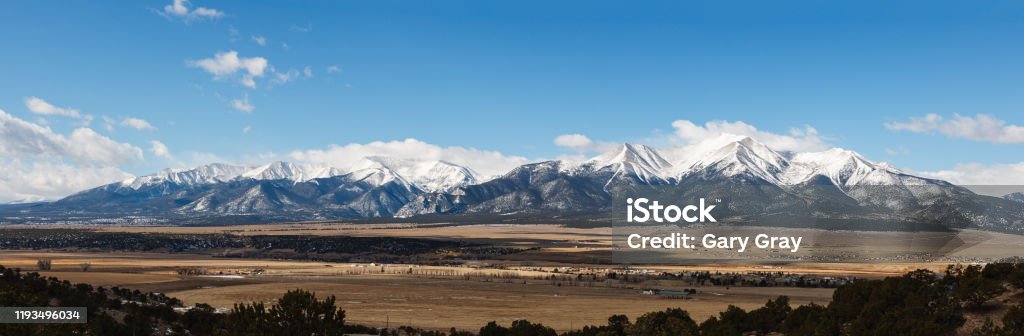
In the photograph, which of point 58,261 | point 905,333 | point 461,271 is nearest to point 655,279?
point 461,271

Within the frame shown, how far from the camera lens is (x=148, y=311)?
65000mm

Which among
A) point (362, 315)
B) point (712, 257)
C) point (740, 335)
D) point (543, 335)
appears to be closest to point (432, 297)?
point (362, 315)

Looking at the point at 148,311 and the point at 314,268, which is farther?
the point at 314,268

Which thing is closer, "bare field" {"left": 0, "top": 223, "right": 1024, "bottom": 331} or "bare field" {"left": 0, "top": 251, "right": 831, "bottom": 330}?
"bare field" {"left": 0, "top": 251, "right": 831, "bottom": 330}

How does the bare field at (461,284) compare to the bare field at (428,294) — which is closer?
the bare field at (428,294)

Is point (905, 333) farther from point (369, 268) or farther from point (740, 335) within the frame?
point (369, 268)

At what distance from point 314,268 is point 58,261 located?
6043cm

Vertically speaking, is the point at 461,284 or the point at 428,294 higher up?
the point at 461,284

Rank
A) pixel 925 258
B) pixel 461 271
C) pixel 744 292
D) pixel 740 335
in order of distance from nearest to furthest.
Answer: pixel 740 335
pixel 744 292
pixel 461 271
pixel 925 258

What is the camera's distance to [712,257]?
19150 cm

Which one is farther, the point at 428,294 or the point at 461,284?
the point at 461,284

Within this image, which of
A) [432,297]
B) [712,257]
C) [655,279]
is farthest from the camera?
[712,257]

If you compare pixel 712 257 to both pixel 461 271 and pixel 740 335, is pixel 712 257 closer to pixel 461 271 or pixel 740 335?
pixel 461 271

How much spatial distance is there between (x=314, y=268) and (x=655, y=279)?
73.2m
